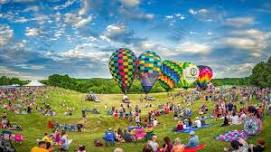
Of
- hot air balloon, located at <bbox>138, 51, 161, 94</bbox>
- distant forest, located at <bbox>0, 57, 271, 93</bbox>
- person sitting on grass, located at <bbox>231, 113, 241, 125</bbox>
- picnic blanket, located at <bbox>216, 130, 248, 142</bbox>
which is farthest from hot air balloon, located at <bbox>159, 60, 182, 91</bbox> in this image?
picnic blanket, located at <bbox>216, 130, 248, 142</bbox>

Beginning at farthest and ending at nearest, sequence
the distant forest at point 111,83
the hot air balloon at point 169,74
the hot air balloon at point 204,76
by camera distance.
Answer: the distant forest at point 111,83
the hot air balloon at point 204,76
the hot air balloon at point 169,74

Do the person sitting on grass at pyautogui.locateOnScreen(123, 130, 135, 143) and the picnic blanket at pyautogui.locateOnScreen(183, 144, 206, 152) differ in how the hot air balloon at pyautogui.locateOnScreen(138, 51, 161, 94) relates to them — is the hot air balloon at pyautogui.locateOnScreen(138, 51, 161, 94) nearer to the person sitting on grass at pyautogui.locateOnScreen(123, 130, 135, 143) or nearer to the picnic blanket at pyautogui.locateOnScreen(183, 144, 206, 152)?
the person sitting on grass at pyautogui.locateOnScreen(123, 130, 135, 143)

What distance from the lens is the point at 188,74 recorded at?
91.1 m

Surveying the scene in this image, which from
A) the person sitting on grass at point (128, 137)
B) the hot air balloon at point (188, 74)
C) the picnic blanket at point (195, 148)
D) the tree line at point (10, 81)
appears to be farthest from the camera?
the tree line at point (10, 81)

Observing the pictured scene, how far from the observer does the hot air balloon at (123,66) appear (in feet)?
210

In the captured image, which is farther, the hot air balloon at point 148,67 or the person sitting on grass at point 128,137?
the hot air balloon at point 148,67

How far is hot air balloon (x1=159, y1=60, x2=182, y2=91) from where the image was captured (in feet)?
264

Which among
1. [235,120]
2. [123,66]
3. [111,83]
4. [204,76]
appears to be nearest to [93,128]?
[235,120]

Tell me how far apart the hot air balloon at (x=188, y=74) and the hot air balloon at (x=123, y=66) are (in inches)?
1030

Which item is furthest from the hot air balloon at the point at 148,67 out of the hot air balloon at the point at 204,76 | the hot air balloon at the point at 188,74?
the hot air balloon at the point at 204,76

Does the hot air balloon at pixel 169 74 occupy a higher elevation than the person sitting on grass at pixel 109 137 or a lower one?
higher

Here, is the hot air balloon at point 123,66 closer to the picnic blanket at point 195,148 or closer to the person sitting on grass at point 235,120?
the person sitting on grass at point 235,120

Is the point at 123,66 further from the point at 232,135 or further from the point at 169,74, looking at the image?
the point at 232,135

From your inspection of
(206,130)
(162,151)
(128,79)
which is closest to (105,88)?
(128,79)
